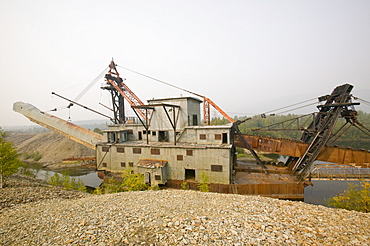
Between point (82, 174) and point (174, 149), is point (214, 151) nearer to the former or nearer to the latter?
point (174, 149)

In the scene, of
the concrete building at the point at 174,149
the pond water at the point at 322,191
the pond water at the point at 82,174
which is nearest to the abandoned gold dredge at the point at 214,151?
the concrete building at the point at 174,149

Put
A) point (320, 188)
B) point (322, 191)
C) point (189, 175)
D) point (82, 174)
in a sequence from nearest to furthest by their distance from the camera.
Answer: point (189, 175), point (322, 191), point (320, 188), point (82, 174)

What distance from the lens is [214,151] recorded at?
13.0m

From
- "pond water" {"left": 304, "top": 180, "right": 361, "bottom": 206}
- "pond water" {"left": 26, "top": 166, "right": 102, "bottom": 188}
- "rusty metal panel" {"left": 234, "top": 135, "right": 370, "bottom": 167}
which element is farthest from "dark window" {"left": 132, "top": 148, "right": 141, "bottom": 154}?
"pond water" {"left": 304, "top": 180, "right": 361, "bottom": 206}

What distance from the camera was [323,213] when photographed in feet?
19.9

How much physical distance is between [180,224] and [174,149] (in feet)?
30.2

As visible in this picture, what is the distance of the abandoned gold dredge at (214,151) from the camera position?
12312 mm

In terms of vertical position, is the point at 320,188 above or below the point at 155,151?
below

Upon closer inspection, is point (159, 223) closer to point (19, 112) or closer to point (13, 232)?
point (13, 232)

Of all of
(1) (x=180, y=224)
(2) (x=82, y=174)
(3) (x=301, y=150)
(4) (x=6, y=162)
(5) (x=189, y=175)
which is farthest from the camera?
(2) (x=82, y=174)

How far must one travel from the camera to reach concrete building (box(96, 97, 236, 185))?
13117mm

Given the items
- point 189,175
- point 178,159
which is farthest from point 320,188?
point 178,159

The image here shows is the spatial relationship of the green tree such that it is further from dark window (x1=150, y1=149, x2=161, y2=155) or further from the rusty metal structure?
the rusty metal structure

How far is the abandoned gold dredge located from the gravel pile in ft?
19.6
